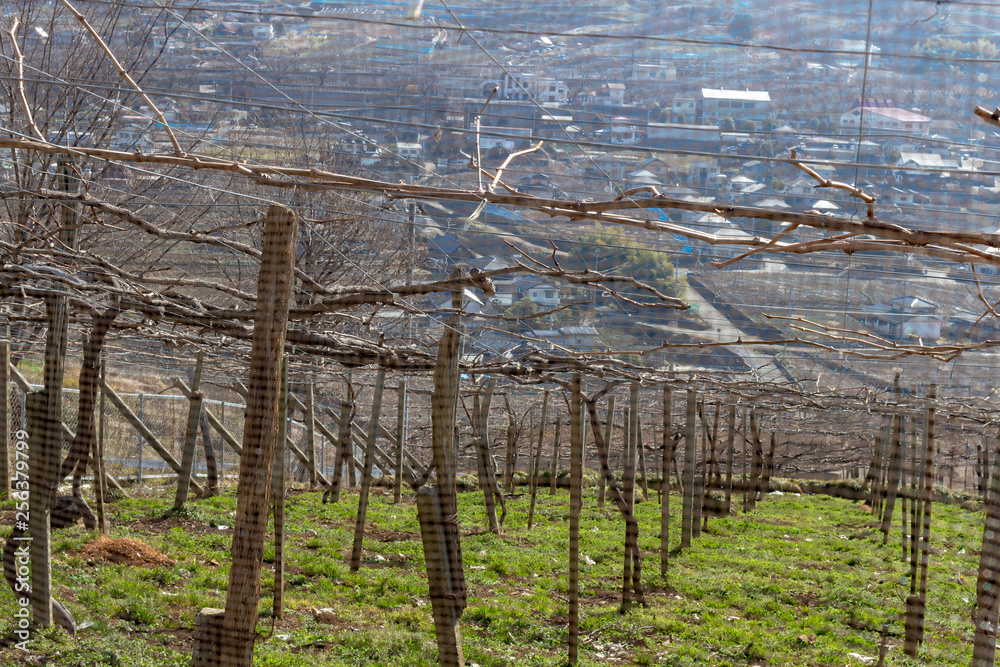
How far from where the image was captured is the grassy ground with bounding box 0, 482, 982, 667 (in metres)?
5.66

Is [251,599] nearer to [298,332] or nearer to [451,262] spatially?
[298,332]

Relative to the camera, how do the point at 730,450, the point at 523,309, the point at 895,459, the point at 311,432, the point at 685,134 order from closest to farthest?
the point at 685,134, the point at 523,309, the point at 895,459, the point at 730,450, the point at 311,432

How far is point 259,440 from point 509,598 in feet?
14.7

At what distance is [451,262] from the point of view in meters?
5.84

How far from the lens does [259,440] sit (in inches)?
127

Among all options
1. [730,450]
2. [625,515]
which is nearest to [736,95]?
[625,515]

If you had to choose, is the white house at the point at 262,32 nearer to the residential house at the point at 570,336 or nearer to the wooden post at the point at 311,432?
the residential house at the point at 570,336

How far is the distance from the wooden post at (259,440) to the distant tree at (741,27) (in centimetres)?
214

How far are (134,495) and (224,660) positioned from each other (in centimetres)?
873

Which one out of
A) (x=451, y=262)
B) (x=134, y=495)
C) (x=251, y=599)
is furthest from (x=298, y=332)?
(x=134, y=495)

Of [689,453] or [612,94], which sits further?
[689,453]

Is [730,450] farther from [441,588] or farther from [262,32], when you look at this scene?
[262,32]

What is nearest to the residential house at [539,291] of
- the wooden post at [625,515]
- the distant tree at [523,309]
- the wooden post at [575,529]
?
the distant tree at [523,309]

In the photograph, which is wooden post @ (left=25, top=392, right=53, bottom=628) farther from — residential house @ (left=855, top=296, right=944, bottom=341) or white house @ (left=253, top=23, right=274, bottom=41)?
residential house @ (left=855, top=296, right=944, bottom=341)
